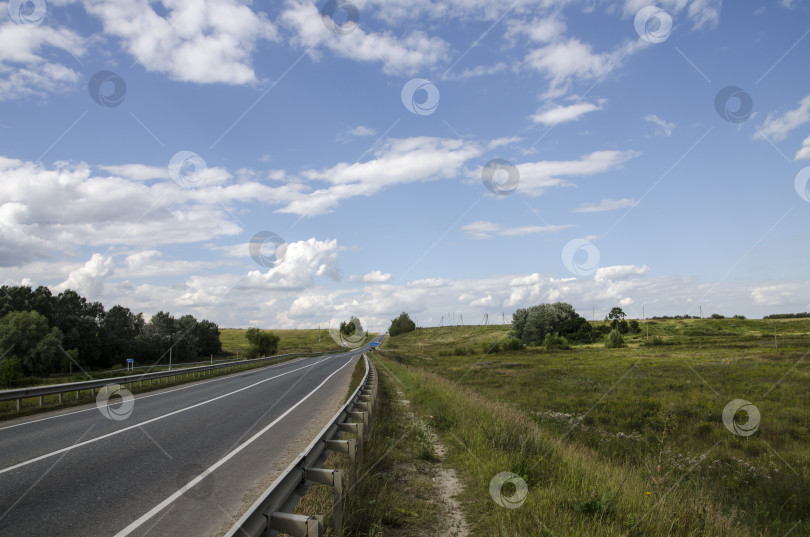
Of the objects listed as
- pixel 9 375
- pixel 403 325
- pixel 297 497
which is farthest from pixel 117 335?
pixel 403 325

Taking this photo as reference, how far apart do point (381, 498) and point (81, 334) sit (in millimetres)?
78355

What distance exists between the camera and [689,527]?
4.95m

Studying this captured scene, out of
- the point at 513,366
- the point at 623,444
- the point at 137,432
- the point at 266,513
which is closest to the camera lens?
the point at 266,513

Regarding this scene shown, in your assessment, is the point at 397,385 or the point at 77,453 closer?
the point at 77,453

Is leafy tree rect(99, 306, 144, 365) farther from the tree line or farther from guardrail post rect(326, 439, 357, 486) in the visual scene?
guardrail post rect(326, 439, 357, 486)

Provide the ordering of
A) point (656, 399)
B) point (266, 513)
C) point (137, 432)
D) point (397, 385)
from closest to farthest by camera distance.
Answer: point (266, 513)
point (137, 432)
point (656, 399)
point (397, 385)

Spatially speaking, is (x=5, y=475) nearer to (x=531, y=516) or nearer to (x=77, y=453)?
(x=77, y=453)

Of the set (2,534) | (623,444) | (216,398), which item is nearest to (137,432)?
(2,534)

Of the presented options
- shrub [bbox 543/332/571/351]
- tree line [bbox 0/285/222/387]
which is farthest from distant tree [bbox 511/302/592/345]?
tree line [bbox 0/285/222/387]

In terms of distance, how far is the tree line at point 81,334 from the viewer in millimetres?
53625

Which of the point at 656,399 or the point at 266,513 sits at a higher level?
the point at 266,513

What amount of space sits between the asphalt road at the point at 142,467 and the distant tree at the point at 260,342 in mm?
62479

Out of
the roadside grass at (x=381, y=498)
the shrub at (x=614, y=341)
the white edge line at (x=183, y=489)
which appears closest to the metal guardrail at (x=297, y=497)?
the roadside grass at (x=381, y=498)

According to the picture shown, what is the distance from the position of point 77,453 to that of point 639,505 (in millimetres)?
9150
